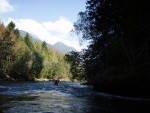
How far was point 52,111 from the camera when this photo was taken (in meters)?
24.7

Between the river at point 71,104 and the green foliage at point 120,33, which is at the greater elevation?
the green foliage at point 120,33

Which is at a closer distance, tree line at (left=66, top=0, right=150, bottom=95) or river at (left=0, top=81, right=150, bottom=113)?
river at (left=0, top=81, right=150, bottom=113)

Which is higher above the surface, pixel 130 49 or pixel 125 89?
pixel 130 49

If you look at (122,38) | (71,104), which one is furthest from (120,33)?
(71,104)

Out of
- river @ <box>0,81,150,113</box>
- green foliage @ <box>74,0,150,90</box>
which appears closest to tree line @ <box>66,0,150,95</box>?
green foliage @ <box>74,0,150,90</box>

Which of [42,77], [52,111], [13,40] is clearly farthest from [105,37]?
[42,77]

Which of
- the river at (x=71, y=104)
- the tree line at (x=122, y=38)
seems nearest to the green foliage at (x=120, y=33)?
the tree line at (x=122, y=38)

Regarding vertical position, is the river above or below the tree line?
below

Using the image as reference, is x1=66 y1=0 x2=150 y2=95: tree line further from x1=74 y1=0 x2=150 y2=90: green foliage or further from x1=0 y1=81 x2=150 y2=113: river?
x1=0 y1=81 x2=150 y2=113: river

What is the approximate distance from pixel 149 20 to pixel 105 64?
22.9 m

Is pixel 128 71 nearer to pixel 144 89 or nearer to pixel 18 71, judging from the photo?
pixel 144 89

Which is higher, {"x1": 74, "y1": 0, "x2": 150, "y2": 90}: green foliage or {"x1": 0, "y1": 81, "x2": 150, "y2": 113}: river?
{"x1": 74, "y1": 0, "x2": 150, "y2": 90}: green foliage

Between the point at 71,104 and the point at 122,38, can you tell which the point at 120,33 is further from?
the point at 71,104

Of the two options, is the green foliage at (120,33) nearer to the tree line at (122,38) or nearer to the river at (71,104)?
the tree line at (122,38)
